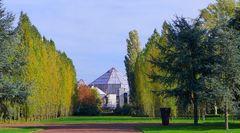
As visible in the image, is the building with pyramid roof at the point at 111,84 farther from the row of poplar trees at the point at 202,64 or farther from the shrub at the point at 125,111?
the row of poplar trees at the point at 202,64

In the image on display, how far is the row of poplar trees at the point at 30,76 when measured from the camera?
38219mm

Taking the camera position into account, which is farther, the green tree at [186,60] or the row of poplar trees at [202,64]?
the green tree at [186,60]

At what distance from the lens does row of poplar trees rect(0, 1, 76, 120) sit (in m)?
38.2

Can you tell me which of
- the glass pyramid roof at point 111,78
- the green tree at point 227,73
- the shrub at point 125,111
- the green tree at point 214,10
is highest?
the green tree at point 214,10

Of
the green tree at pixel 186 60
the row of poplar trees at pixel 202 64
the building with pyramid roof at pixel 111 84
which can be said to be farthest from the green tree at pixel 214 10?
the building with pyramid roof at pixel 111 84

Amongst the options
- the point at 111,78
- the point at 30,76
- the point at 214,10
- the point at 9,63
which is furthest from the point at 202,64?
the point at 111,78

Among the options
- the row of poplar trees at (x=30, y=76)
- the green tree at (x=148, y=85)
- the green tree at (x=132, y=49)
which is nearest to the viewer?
→ the row of poplar trees at (x=30, y=76)

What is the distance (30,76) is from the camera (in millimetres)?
62062

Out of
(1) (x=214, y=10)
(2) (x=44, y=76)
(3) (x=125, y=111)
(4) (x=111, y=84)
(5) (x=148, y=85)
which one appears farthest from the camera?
(4) (x=111, y=84)

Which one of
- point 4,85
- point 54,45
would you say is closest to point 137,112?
point 54,45

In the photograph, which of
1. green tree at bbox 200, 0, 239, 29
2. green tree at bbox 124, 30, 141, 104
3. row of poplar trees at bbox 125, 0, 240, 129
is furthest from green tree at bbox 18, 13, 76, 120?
green tree at bbox 200, 0, 239, 29

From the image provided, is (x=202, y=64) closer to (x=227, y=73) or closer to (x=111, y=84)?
(x=227, y=73)

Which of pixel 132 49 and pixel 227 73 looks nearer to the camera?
pixel 227 73

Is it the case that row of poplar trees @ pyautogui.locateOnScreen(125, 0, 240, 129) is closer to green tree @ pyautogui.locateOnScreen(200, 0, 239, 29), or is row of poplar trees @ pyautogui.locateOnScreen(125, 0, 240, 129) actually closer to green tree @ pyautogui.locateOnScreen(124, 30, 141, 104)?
green tree @ pyautogui.locateOnScreen(200, 0, 239, 29)
